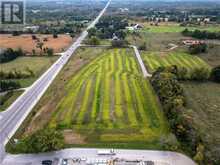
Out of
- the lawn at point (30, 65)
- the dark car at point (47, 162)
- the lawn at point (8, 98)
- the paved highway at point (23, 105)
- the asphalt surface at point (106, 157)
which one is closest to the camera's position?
the dark car at point (47, 162)

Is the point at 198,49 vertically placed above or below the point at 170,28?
below

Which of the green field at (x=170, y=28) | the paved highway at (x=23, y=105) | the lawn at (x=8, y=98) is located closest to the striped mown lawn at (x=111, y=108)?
the paved highway at (x=23, y=105)

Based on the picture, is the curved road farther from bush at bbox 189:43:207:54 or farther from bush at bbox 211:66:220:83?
bush at bbox 189:43:207:54

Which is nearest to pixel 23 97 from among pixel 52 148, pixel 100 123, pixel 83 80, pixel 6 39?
pixel 83 80

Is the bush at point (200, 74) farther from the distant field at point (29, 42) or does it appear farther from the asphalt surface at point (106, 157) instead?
the distant field at point (29, 42)

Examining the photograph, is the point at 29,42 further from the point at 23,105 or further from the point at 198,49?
the point at 23,105

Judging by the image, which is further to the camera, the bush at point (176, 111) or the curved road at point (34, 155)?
the bush at point (176, 111)

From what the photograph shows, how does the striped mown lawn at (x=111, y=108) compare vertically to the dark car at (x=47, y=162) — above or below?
above

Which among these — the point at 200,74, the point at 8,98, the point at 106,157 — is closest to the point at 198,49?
the point at 200,74
